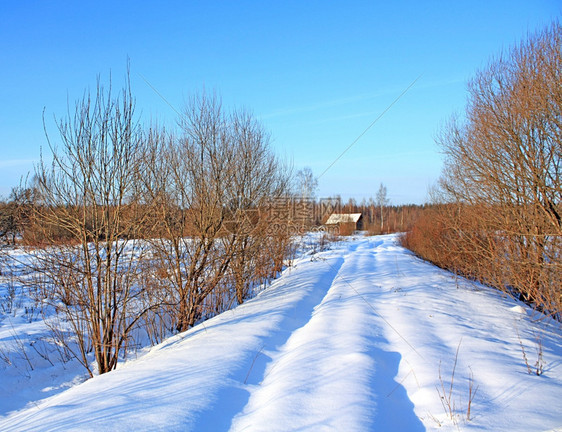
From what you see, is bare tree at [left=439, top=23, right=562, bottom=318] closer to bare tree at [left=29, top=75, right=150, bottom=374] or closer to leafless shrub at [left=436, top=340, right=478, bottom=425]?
leafless shrub at [left=436, top=340, right=478, bottom=425]

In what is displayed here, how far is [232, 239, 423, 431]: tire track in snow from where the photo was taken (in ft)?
9.95

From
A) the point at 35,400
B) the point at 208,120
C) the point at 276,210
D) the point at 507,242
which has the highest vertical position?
the point at 208,120

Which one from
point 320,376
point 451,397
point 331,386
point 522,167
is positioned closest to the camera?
point 451,397

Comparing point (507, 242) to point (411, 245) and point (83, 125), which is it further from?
point (411, 245)

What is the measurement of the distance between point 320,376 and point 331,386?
11.0 inches

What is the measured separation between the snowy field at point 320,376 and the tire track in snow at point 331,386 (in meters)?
0.02

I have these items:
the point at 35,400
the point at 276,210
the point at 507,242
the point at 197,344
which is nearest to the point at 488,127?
the point at 507,242

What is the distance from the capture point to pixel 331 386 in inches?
143

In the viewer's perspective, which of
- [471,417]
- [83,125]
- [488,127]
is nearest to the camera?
[471,417]

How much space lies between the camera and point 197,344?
5.24m

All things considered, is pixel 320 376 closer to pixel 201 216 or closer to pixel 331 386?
pixel 331 386

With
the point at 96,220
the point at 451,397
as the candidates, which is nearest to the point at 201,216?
the point at 96,220

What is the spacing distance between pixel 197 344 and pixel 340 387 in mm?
2514

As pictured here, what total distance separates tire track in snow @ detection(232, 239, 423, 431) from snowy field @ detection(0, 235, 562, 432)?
0.02 meters
